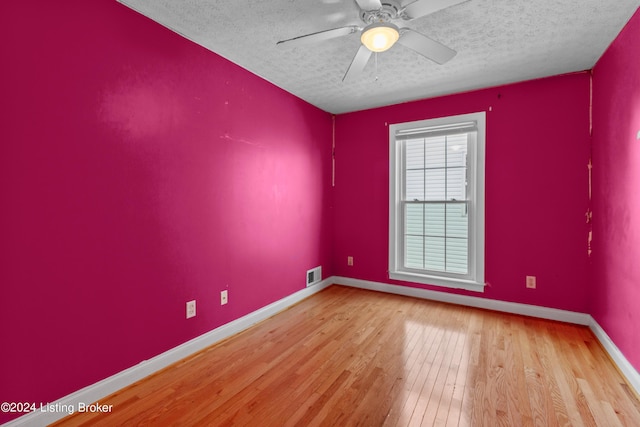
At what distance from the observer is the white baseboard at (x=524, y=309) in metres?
2.09

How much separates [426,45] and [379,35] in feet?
1.18

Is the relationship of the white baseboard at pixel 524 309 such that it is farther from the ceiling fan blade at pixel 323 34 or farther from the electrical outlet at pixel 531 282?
the ceiling fan blade at pixel 323 34

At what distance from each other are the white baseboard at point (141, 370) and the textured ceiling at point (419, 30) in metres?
2.41

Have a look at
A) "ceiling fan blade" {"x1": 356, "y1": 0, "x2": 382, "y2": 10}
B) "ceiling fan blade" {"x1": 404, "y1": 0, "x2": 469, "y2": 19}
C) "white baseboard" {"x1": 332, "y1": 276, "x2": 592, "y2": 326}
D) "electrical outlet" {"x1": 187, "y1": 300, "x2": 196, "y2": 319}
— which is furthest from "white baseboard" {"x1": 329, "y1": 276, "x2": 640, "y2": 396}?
"ceiling fan blade" {"x1": 356, "y1": 0, "x2": 382, "y2": 10}

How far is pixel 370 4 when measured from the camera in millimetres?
1715

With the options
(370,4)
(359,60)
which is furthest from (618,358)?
(370,4)

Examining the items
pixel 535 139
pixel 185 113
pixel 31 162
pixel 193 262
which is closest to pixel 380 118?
pixel 535 139

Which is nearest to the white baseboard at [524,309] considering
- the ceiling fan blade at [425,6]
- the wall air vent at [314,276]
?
the wall air vent at [314,276]

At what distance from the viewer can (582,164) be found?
2.91 metres

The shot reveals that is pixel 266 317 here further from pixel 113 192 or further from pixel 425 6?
pixel 425 6

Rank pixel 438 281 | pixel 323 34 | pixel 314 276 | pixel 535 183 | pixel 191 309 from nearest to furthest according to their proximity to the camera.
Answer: pixel 323 34, pixel 191 309, pixel 535 183, pixel 438 281, pixel 314 276

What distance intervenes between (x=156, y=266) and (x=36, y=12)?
1.60 m

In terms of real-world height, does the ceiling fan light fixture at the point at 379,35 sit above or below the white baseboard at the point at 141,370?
above

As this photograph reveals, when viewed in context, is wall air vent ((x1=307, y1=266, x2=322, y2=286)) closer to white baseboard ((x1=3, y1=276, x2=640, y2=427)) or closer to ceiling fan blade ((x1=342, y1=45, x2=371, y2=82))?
white baseboard ((x1=3, y1=276, x2=640, y2=427))
